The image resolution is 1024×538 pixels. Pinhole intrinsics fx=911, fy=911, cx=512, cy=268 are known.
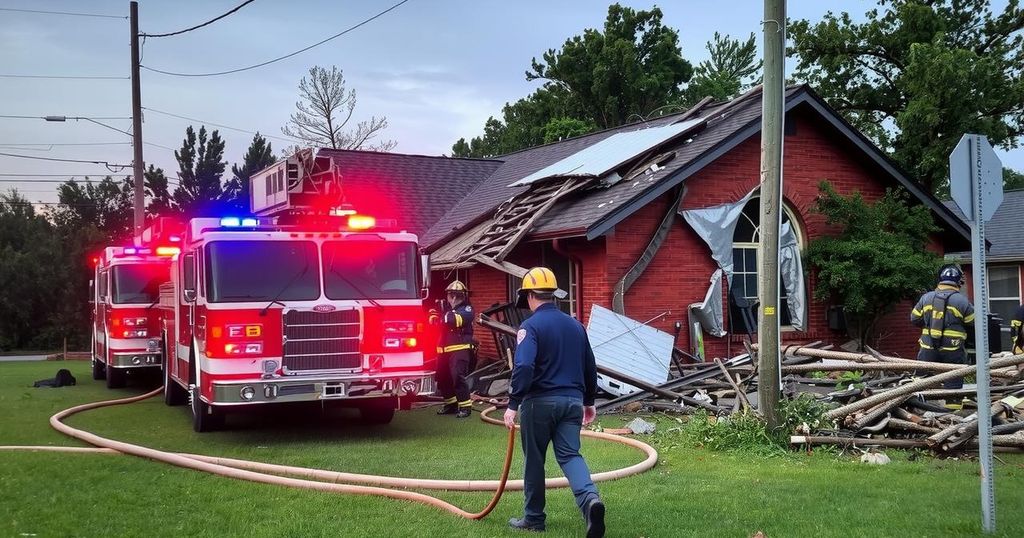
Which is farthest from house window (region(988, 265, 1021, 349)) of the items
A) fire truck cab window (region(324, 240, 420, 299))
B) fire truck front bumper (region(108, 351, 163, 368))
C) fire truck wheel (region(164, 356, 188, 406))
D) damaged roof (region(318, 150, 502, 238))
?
fire truck front bumper (region(108, 351, 163, 368))

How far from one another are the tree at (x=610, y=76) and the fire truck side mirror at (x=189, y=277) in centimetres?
3723

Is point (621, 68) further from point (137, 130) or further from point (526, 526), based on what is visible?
point (526, 526)

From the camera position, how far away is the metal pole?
5734 mm

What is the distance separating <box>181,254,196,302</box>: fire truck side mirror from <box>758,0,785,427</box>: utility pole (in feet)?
21.0

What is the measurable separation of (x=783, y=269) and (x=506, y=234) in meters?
4.91

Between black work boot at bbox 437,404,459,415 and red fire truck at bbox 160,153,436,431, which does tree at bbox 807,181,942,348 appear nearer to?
black work boot at bbox 437,404,459,415

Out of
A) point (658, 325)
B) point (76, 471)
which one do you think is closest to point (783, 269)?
point (658, 325)

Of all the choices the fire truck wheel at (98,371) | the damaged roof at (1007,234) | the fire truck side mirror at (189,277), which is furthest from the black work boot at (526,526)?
the damaged roof at (1007,234)

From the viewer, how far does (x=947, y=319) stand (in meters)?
10.4

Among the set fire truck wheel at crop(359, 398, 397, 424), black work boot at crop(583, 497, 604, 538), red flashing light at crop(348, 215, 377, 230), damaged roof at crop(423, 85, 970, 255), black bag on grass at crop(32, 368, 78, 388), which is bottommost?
black bag on grass at crop(32, 368, 78, 388)

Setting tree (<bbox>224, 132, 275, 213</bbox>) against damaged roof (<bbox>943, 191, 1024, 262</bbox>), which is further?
tree (<bbox>224, 132, 275, 213</bbox>)

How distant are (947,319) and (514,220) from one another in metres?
7.67

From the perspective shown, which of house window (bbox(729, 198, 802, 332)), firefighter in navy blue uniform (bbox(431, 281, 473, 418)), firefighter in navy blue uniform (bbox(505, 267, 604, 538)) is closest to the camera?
firefighter in navy blue uniform (bbox(505, 267, 604, 538))

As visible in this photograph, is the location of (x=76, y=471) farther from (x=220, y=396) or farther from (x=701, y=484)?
(x=701, y=484)
